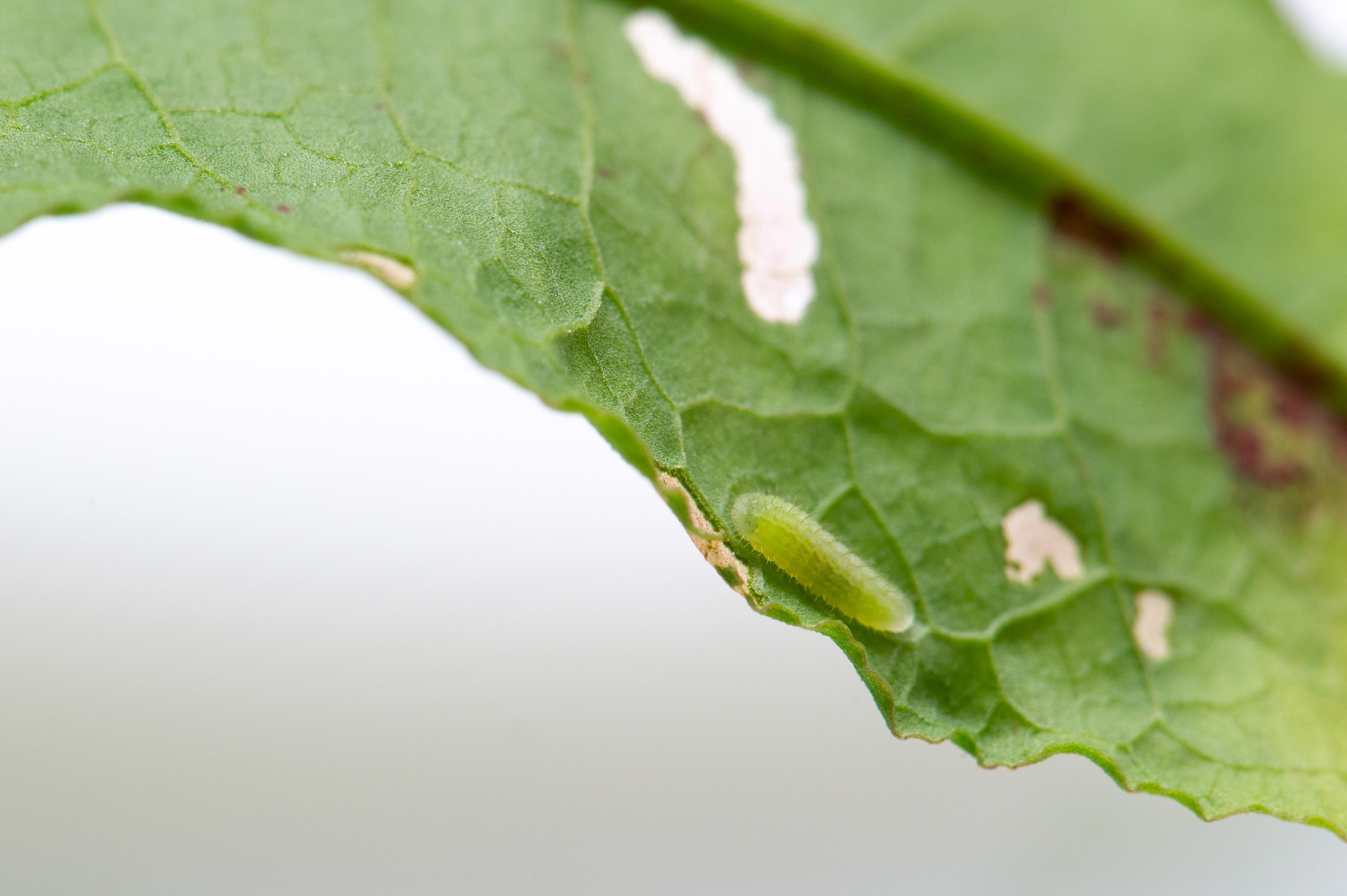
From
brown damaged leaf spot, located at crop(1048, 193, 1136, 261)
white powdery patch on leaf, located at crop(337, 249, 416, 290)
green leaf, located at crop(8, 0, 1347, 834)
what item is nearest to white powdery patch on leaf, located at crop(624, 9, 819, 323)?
green leaf, located at crop(8, 0, 1347, 834)

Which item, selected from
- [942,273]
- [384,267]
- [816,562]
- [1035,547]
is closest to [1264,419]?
[1035,547]

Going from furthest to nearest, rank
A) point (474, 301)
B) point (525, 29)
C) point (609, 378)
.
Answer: point (525, 29), point (609, 378), point (474, 301)

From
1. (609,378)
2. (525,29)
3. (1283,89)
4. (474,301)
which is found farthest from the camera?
(1283,89)

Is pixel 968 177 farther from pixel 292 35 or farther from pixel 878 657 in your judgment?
pixel 292 35

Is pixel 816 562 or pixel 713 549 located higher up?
pixel 816 562

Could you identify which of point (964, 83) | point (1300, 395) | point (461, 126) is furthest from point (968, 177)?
point (461, 126)

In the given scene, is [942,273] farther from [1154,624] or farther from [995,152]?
[1154,624]
